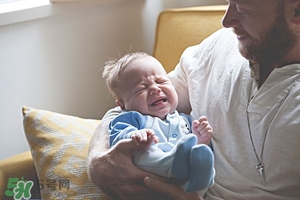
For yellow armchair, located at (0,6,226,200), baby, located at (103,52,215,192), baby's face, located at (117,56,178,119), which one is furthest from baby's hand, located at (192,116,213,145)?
yellow armchair, located at (0,6,226,200)

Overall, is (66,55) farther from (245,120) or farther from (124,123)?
(245,120)

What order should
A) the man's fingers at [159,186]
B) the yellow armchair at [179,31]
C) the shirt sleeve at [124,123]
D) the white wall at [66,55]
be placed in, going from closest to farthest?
1. the man's fingers at [159,186]
2. the shirt sleeve at [124,123]
3. the yellow armchair at [179,31]
4. the white wall at [66,55]

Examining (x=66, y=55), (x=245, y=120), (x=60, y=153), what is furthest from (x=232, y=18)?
(x=66, y=55)

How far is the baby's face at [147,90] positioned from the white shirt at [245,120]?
98 millimetres

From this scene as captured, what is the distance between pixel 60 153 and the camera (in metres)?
1.60

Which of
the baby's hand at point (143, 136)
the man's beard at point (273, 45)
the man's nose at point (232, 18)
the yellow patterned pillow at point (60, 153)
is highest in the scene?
the man's nose at point (232, 18)

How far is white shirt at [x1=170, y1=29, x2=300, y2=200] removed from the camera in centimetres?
131

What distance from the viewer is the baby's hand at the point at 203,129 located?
1.40 metres

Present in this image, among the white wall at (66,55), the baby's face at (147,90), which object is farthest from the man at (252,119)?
the white wall at (66,55)

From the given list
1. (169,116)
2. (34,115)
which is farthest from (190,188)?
(34,115)

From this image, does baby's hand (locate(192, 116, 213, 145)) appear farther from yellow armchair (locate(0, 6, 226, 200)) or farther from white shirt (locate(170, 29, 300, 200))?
yellow armchair (locate(0, 6, 226, 200))

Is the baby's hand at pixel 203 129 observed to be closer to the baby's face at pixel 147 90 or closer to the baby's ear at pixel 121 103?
the baby's face at pixel 147 90

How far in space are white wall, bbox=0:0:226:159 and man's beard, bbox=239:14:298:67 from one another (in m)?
1.01

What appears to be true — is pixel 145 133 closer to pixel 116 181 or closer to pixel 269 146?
pixel 116 181
